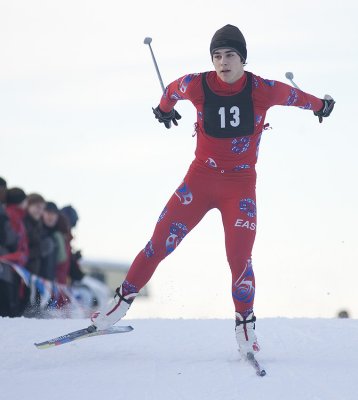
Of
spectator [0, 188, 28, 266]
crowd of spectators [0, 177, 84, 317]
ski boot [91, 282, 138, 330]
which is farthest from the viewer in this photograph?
spectator [0, 188, 28, 266]

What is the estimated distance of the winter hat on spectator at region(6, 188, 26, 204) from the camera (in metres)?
9.24

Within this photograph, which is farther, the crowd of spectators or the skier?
the crowd of spectators

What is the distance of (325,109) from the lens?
6051mm

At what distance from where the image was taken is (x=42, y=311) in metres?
9.99

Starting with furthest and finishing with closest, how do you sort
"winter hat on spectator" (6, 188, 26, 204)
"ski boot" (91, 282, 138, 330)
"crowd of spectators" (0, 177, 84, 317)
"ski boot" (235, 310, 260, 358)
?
"winter hat on spectator" (6, 188, 26, 204) < "crowd of spectators" (0, 177, 84, 317) < "ski boot" (91, 282, 138, 330) < "ski boot" (235, 310, 260, 358)

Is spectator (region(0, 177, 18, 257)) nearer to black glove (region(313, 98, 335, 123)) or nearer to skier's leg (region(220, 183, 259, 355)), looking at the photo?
skier's leg (region(220, 183, 259, 355))

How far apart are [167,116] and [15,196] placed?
3.57 m

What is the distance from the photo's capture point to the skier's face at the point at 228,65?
5613 millimetres

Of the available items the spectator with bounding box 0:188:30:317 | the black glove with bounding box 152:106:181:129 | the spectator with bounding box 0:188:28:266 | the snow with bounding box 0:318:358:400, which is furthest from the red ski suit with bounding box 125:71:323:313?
the spectator with bounding box 0:188:28:266

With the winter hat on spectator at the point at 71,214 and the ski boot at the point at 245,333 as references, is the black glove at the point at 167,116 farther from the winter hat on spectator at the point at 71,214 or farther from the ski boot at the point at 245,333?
the winter hat on spectator at the point at 71,214

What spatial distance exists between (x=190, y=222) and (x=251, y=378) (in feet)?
3.87

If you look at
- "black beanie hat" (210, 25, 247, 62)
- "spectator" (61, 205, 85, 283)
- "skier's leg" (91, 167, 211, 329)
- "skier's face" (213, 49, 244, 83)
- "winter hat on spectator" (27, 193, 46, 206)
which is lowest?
"spectator" (61, 205, 85, 283)

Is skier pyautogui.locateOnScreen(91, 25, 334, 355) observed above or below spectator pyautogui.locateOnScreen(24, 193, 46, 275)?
above

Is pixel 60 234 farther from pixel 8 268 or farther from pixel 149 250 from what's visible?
pixel 149 250
